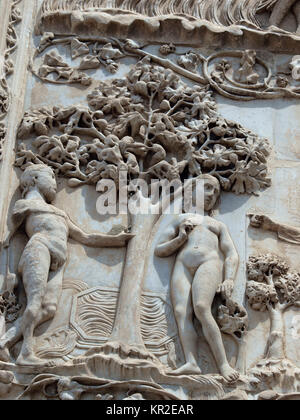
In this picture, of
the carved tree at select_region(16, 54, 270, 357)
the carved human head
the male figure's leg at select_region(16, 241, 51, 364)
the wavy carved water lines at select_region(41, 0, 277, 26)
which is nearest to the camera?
the male figure's leg at select_region(16, 241, 51, 364)

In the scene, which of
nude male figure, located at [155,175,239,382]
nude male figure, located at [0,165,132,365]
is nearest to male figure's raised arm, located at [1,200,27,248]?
nude male figure, located at [0,165,132,365]

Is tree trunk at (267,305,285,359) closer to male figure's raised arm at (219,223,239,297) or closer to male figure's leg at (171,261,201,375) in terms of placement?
male figure's raised arm at (219,223,239,297)

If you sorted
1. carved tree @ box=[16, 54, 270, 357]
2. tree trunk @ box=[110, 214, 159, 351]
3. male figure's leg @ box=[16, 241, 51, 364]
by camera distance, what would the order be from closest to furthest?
male figure's leg @ box=[16, 241, 51, 364]
tree trunk @ box=[110, 214, 159, 351]
carved tree @ box=[16, 54, 270, 357]

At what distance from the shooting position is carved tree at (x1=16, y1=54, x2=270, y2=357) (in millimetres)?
8758

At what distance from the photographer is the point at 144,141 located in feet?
29.4

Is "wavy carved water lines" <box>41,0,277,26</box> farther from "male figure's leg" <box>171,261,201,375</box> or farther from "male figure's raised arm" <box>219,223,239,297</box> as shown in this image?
"male figure's leg" <box>171,261,201,375</box>

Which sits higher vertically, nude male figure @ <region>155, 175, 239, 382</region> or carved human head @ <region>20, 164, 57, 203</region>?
carved human head @ <region>20, 164, 57, 203</region>

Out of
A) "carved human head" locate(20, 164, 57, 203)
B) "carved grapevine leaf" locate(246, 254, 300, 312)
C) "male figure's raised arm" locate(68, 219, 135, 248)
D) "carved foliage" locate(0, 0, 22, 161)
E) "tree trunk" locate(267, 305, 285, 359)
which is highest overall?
"carved foliage" locate(0, 0, 22, 161)

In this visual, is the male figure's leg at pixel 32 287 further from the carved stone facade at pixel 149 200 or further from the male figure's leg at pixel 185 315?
the male figure's leg at pixel 185 315

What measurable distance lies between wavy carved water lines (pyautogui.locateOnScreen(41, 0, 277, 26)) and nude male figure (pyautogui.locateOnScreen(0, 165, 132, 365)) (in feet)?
6.96

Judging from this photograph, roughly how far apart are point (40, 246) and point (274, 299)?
1937 millimetres

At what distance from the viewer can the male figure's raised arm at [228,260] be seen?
8.08m

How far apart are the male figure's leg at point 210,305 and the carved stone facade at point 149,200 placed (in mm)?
14

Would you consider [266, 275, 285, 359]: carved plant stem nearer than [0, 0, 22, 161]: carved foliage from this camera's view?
Yes
